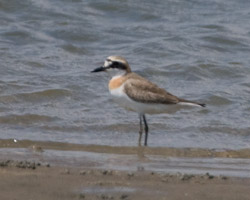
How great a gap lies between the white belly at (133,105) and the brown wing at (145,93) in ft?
0.16

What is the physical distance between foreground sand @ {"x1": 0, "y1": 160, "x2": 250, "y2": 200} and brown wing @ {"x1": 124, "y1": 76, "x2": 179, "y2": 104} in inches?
99.1

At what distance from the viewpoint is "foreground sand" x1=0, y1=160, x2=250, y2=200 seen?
19.2 feet

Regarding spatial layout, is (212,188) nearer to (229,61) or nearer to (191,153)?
(191,153)

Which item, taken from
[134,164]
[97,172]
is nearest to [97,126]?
[134,164]

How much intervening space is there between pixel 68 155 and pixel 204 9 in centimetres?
1022

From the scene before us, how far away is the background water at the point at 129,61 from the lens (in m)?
9.78

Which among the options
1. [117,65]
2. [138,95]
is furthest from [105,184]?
[117,65]

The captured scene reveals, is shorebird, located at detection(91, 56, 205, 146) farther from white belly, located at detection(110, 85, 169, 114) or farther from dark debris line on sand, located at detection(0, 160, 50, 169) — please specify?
dark debris line on sand, located at detection(0, 160, 50, 169)

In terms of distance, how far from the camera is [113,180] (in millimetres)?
6383

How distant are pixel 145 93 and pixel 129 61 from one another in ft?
13.7

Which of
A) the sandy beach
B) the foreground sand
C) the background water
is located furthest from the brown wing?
the foreground sand

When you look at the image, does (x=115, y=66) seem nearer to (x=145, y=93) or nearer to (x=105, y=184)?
(x=145, y=93)

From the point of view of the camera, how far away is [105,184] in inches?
244

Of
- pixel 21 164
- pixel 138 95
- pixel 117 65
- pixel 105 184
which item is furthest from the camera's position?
pixel 117 65
